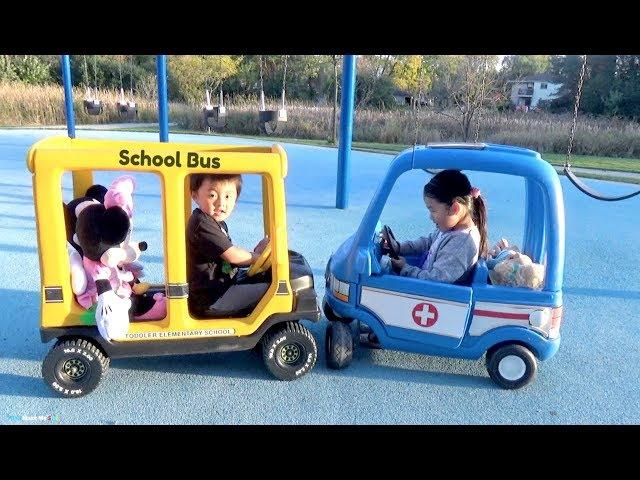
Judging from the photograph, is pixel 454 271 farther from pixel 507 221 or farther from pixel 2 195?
pixel 2 195

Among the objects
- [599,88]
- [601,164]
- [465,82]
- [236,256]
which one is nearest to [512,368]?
[236,256]

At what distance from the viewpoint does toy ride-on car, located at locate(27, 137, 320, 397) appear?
2.41m

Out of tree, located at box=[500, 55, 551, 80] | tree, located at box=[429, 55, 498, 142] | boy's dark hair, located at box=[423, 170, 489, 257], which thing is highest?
tree, located at box=[500, 55, 551, 80]

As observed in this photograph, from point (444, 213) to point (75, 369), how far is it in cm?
214

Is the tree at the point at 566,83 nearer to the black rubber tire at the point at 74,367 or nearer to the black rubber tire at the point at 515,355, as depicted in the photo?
the black rubber tire at the point at 515,355

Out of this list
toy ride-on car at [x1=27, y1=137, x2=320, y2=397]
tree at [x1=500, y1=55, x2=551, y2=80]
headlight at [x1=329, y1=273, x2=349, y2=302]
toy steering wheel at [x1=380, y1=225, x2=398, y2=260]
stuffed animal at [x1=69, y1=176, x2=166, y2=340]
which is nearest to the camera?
toy ride-on car at [x1=27, y1=137, x2=320, y2=397]

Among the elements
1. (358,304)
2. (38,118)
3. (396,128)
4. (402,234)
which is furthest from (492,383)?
(38,118)

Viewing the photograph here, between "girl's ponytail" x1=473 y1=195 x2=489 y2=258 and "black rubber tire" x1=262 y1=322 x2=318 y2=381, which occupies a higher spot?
"girl's ponytail" x1=473 y1=195 x2=489 y2=258

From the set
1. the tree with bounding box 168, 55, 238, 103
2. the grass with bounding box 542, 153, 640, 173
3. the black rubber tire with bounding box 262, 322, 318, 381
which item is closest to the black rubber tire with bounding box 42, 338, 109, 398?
the black rubber tire with bounding box 262, 322, 318, 381

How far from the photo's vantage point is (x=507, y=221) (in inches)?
253

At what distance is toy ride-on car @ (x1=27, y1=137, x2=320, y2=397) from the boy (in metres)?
0.07

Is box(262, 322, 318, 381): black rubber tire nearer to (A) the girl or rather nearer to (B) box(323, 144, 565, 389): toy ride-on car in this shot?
(B) box(323, 144, 565, 389): toy ride-on car

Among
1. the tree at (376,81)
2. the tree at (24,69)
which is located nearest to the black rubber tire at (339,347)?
the tree at (376,81)

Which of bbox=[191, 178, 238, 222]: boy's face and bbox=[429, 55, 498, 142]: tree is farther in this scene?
bbox=[429, 55, 498, 142]: tree
